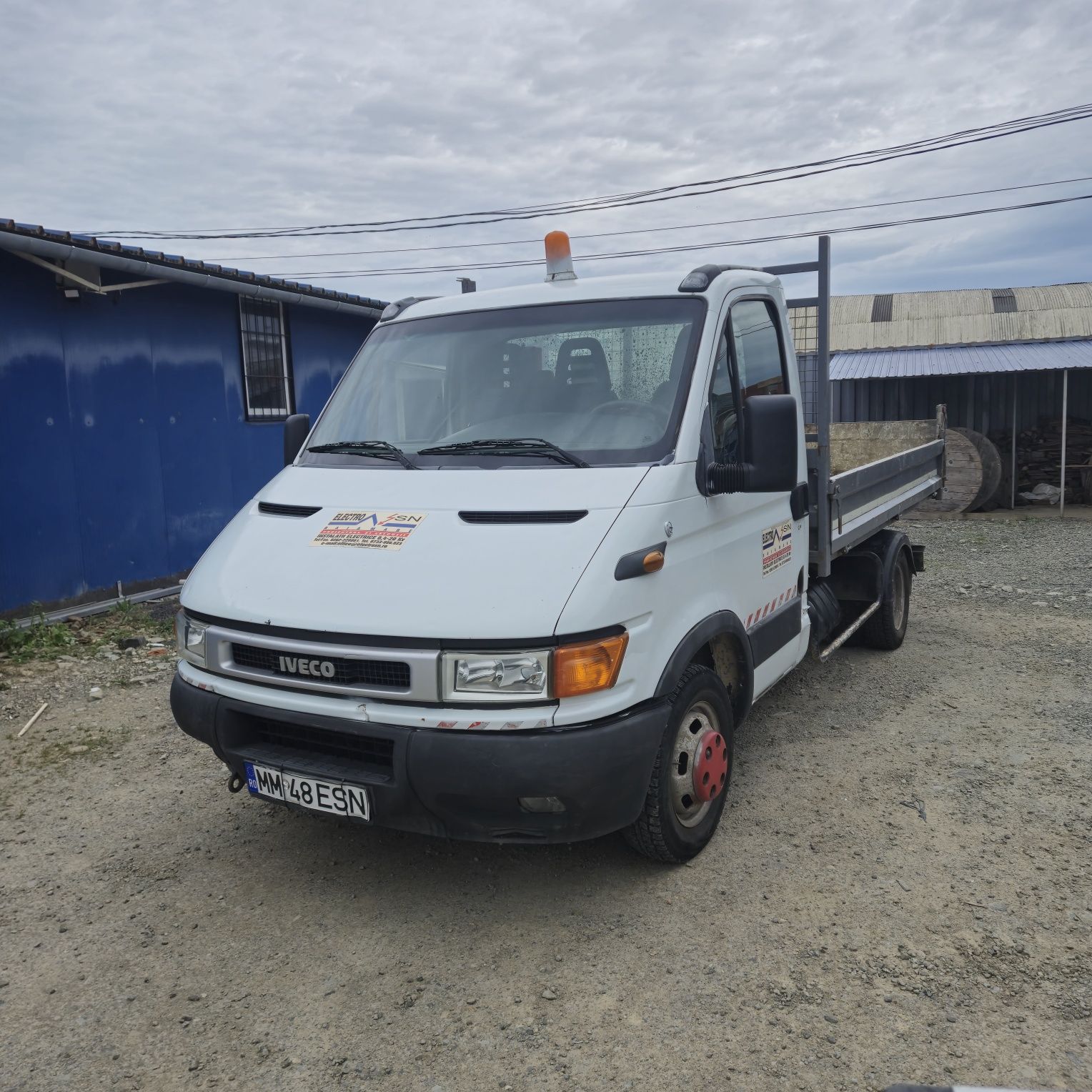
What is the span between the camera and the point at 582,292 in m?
3.95

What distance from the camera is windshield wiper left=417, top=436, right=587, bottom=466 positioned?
337 cm

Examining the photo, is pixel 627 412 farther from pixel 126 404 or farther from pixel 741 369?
pixel 126 404

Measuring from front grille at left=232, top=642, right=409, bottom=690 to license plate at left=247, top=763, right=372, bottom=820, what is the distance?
33 centimetres

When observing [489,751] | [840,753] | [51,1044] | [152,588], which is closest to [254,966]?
[51,1044]

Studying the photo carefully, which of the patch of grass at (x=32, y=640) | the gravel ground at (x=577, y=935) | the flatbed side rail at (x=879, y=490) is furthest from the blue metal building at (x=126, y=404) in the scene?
the flatbed side rail at (x=879, y=490)

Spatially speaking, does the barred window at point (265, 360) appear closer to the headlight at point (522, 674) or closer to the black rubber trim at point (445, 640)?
the black rubber trim at point (445, 640)

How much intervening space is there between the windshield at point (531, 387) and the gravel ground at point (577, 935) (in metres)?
1.62

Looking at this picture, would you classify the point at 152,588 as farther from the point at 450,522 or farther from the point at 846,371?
the point at 846,371

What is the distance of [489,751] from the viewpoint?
2.77 m

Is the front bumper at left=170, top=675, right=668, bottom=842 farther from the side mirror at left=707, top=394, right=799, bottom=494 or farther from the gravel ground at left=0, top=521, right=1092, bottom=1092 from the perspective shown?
the side mirror at left=707, top=394, right=799, bottom=494

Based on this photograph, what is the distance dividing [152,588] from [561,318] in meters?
6.71

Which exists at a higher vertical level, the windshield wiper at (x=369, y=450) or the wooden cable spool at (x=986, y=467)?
the windshield wiper at (x=369, y=450)

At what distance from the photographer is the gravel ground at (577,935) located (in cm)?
256

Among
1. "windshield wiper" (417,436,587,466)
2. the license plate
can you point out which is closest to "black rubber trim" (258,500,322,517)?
"windshield wiper" (417,436,587,466)
